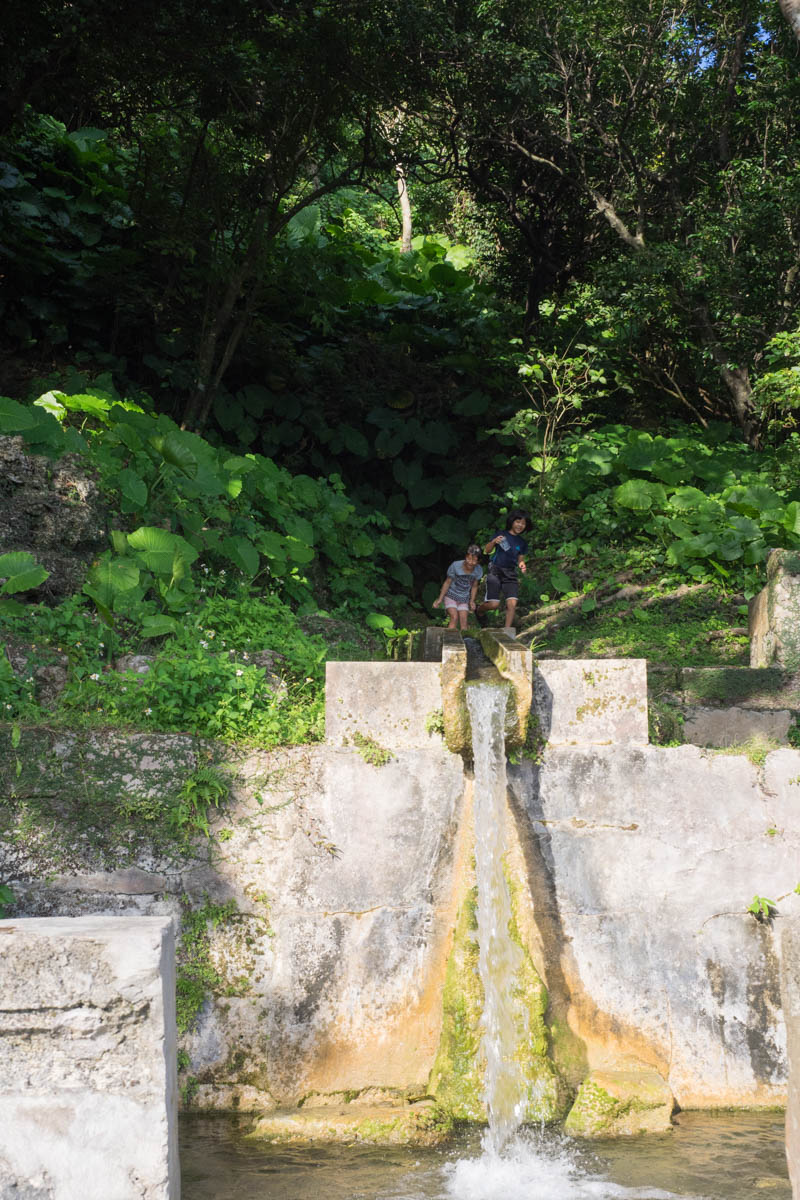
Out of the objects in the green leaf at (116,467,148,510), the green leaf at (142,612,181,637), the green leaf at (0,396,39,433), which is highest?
the green leaf at (0,396,39,433)

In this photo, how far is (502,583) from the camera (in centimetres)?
879

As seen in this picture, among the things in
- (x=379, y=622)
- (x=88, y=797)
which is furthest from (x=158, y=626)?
(x=379, y=622)

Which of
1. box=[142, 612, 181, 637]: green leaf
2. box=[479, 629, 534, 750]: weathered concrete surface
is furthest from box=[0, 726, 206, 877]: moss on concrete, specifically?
box=[479, 629, 534, 750]: weathered concrete surface

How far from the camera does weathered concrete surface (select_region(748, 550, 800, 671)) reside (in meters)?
6.64

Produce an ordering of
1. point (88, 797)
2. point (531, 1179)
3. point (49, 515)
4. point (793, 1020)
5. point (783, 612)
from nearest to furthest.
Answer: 1. point (793, 1020)
2. point (531, 1179)
3. point (88, 797)
4. point (783, 612)
5. point (49, 515)

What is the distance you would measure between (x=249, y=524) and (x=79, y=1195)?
564 centimetres

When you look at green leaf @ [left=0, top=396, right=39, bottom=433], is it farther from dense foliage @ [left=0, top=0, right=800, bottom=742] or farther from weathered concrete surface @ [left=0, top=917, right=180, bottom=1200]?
weathered concrete surface @ [left=0, top=917, right=180, bottom=1200]

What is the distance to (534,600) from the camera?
10.2m

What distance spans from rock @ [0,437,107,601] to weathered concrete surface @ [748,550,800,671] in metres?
4.67

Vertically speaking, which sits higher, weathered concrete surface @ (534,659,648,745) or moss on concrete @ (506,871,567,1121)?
weathered concrete surface @ (534,659,648,745)

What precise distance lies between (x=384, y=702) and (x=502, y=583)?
3672 millimetres

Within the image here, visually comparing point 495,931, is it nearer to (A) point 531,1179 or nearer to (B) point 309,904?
(B) point 309,904

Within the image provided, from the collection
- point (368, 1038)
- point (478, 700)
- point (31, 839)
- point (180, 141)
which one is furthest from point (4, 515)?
point (180, 141)

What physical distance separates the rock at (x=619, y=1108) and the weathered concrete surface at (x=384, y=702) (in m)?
1.83
